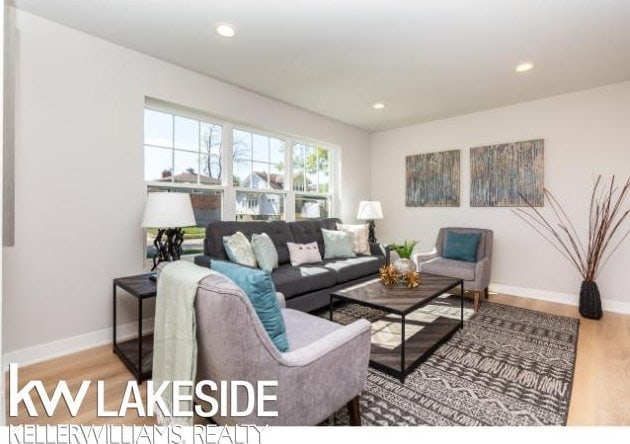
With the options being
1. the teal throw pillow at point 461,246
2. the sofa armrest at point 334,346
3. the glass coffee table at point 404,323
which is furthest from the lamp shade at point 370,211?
the sofa armrest at point 334,346

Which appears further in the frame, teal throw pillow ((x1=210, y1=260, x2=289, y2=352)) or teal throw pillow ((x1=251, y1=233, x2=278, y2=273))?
teal throw pillow ((x1=251, y1=233, x2=278, y2=273))

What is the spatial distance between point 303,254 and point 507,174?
288 centimetres

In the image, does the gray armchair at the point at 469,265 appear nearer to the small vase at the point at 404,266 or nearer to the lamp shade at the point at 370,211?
the lamp shade at the point at 370,211

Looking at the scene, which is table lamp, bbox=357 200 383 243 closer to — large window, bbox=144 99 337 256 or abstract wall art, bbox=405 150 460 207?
abstract wall art, bbox=405 150 460 207

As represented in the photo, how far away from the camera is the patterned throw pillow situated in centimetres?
294

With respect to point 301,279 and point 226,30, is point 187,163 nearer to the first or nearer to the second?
point 226,30

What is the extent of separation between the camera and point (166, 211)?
2.43 metres

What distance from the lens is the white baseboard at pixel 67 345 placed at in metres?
2.27

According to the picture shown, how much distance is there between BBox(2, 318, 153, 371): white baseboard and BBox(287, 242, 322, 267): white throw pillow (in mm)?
1515

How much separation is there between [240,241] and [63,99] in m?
1.77

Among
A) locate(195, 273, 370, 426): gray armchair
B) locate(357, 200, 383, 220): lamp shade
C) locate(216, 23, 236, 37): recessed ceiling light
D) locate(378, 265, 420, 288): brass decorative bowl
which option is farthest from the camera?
locate(357, 200, 383, 220): lamp shade

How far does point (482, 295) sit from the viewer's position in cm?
394

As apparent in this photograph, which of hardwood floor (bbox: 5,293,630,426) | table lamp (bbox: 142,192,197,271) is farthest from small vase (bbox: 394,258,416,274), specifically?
table lamp (bbox: 142,192,197,271)

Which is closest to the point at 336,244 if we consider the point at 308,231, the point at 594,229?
the point at 308,231
